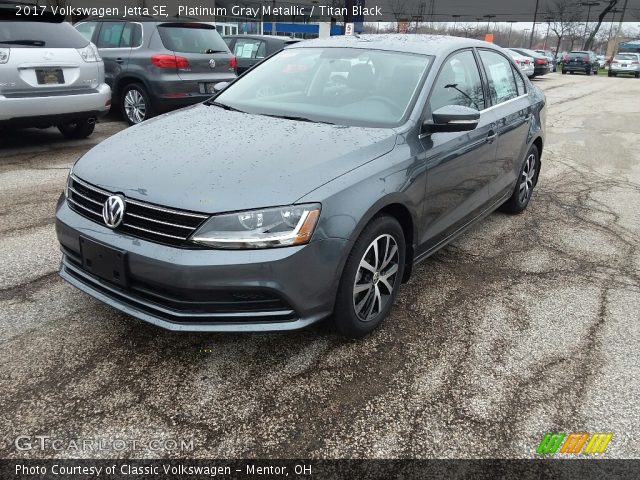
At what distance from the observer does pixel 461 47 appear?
152 inches

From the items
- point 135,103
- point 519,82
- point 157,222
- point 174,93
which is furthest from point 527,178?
point 135,103

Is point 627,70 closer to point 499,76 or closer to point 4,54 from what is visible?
point 499,76

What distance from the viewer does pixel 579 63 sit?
3484cm

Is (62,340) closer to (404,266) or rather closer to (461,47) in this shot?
(404,266)

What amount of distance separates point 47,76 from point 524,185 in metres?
5.41

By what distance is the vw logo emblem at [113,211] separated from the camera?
248 cm

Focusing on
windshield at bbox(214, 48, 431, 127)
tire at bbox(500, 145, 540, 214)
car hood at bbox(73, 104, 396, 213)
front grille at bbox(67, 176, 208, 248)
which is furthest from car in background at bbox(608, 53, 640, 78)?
front grille at bbox(67, 176, 208, 248)

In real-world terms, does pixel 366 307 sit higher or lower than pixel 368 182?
lower

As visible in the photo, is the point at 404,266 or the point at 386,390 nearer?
the point at 386,390

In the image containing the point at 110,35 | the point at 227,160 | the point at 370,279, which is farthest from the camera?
the point at 110,35

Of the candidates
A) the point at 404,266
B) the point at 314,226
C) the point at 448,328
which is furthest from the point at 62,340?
the point at 448,328

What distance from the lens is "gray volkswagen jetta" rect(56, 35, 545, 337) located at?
2355 mm

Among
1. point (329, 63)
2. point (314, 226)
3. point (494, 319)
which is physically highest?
point (329, 63)

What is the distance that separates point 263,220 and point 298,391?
2.79 feet
